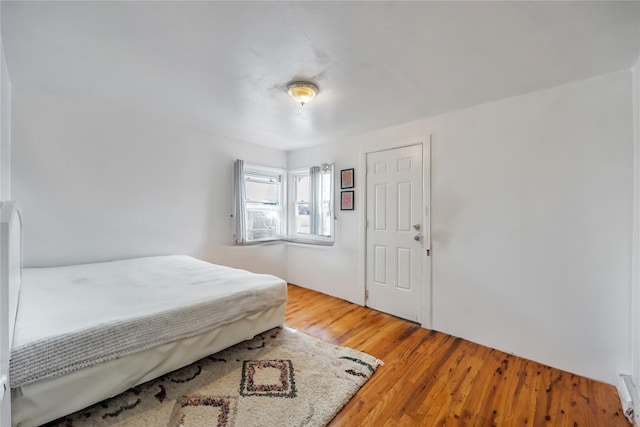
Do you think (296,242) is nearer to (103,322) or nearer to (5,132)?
(103,322)

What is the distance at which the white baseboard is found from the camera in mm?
1475

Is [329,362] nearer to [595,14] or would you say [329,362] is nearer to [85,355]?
[85,355]

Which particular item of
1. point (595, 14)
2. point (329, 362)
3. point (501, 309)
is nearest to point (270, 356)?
point (329, 362)

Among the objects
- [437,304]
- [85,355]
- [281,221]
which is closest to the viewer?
[85,355]

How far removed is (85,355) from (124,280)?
2.94ft

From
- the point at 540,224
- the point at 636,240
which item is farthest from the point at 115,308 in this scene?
the point at 636,240

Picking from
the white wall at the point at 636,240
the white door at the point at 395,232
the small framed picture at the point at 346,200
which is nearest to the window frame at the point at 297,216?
the small framed picture at the point at 346,200

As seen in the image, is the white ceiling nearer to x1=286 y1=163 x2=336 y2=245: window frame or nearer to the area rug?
x1=286 y1=163 x2=336 y2=245: window frame

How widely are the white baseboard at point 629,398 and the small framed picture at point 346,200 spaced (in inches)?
102

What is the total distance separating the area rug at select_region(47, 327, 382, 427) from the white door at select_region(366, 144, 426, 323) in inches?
40.3

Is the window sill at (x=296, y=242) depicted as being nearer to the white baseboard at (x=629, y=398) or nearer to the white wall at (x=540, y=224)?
the white wall at (x=540, y=224)

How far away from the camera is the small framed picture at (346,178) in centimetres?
338

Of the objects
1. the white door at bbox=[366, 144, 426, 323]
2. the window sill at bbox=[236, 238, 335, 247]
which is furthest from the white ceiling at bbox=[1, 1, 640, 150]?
the window sill at bbox=[236, 238, 335, 247]

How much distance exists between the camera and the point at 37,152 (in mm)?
2299
